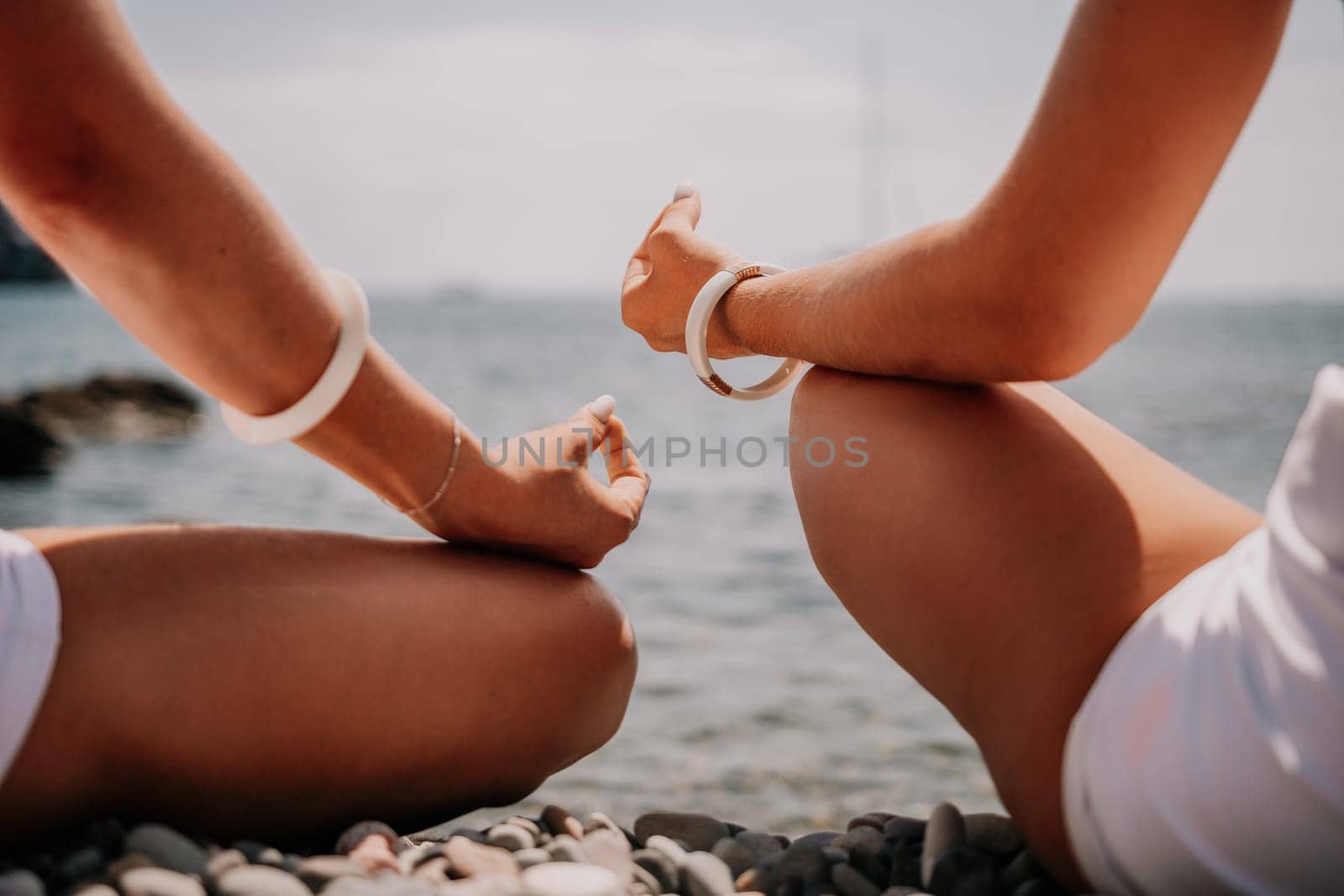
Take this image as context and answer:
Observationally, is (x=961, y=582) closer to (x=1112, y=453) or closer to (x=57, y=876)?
(x=1112, y=453)

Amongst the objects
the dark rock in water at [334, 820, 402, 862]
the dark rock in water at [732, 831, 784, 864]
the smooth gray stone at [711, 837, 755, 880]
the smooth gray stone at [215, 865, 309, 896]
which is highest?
the smooth gray stone at [215, 865, 309, 896]

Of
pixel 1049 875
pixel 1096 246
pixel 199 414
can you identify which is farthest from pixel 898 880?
pixel 199 414

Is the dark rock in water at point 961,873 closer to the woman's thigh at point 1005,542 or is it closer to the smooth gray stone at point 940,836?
the smooth gray stone at point 940,836

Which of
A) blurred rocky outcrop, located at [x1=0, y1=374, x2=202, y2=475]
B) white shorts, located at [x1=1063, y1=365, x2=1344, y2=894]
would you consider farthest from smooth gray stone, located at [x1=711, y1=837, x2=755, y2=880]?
blurred rocky outcrop, located at [x1=0, y1=374, x2=202, y2=475]

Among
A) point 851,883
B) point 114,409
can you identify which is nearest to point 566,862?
point 851,883

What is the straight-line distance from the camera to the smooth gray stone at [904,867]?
1653 millimetres

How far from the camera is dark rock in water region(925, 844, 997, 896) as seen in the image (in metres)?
1.54

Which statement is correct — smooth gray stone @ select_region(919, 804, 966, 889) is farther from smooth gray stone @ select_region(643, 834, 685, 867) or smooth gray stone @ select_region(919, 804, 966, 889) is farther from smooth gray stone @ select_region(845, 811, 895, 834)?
smooth gray stone @ select_region(643, 834, 685, 867)

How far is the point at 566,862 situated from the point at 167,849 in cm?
51

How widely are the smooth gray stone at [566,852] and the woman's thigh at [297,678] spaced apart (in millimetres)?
113

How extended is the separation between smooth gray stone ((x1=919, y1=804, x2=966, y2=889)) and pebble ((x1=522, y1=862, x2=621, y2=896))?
0.47 metres

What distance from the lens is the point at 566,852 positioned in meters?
1.62

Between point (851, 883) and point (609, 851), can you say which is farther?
point (609, 851)

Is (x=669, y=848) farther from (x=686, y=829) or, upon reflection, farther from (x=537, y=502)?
(x=537, y=502)
